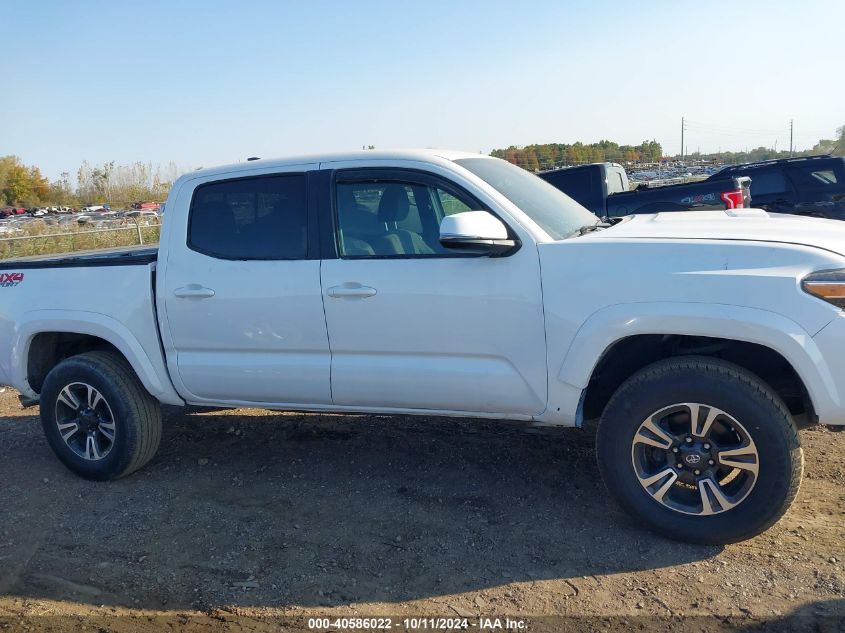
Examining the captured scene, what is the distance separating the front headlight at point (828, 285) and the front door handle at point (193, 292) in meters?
3.12

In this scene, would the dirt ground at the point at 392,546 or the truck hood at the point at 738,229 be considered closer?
the dirt ground at the point at 392,546

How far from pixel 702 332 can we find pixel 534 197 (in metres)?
1.38

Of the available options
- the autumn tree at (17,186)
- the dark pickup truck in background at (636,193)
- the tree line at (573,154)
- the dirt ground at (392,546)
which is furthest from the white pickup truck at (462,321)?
the autumn tree at (17,186)

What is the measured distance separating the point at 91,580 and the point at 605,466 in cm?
Answer: 262

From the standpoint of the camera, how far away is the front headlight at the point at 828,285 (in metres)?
3.18

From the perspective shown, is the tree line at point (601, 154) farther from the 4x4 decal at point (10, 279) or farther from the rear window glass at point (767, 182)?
the 4x4 decal at point (10, 279)

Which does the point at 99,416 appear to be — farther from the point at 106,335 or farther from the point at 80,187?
the point at 80,187

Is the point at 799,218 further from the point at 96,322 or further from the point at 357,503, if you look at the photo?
the point at 96,322

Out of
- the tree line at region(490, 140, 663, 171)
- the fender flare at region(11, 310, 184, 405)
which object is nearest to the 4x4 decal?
the fender flare at region(11, 310, 184, 405)

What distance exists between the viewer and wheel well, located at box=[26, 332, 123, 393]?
505 cm

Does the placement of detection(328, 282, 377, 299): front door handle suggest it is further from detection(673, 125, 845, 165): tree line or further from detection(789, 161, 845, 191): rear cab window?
detection(673, 125, 845, 165): tree line

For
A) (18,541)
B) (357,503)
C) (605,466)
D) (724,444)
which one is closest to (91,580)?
(18,541)

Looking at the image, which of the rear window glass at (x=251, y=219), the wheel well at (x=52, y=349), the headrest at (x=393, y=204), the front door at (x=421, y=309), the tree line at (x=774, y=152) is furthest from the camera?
the tree line at (x=774, y=152)

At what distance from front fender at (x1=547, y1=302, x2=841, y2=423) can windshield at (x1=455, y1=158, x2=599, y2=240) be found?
0.63 m
